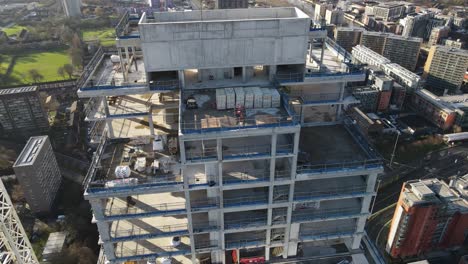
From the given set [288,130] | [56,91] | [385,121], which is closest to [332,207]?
[288,130]

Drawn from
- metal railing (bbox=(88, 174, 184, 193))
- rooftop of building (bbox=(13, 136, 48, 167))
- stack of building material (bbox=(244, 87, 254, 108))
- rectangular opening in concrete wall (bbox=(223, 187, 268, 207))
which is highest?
stack of building material (bbox=(244, 87, 254, 108))

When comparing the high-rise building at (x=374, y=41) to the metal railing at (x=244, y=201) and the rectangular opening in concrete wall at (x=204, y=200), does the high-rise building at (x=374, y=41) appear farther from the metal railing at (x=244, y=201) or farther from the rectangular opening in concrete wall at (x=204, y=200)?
the rectangular opening in concrete wall at (x=204, y=200)

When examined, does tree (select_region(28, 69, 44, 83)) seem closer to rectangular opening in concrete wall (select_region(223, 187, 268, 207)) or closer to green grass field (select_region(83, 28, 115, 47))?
green grass field (select_region(83, 28, 115, 47))

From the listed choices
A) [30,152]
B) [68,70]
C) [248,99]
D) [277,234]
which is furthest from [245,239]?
[68,70]

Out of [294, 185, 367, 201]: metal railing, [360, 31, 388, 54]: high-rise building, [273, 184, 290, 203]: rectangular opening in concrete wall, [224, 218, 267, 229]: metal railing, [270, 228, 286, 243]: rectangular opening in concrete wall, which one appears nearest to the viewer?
[273, 184, 290, 203]: rectangular opening in concrete wall

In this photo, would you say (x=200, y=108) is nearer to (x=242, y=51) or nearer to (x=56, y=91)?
(x=242, y=51)

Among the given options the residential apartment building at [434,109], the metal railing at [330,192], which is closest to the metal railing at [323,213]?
the metal railing at [330,192]

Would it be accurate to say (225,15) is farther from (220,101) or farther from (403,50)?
(403,50)

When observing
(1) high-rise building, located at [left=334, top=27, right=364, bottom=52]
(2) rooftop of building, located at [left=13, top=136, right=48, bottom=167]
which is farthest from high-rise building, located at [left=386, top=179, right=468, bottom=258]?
(1) high-rise building, located at [left=334, top=27, right=364, bottom=52]
